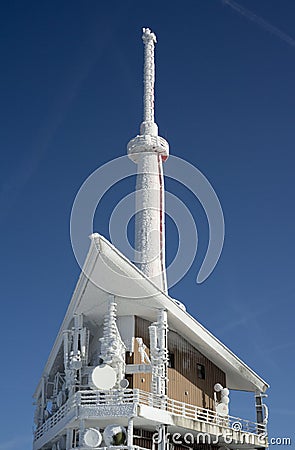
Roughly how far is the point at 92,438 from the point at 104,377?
325 cm

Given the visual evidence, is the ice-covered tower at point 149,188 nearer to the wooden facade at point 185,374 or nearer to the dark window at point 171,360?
the wooden facade at point 185,374

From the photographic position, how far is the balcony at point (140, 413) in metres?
35.9

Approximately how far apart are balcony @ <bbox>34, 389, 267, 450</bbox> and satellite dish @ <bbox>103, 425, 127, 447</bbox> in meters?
0.62

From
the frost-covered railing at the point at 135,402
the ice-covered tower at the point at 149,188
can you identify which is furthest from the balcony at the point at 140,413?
the ice-covered tower at the point at 149,188

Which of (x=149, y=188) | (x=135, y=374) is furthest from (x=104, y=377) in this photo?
(x=149, y=188)

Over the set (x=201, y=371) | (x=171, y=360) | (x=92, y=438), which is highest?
(x=201, y=371)

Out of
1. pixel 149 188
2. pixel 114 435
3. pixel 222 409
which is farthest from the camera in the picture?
pixel 149 188

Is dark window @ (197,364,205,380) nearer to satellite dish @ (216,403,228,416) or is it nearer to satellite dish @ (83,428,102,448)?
satellite dish @ (216,403,228,416)

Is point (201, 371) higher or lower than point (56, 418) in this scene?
higher

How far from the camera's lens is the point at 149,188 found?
5034 centimetres

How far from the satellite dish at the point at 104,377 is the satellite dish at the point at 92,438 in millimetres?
2389

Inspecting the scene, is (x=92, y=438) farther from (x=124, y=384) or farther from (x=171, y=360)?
(x=171, y=360)

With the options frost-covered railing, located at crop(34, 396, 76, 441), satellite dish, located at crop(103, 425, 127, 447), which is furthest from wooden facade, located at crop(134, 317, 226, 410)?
satellite dish, located at crop(103, 425, 127, 447)

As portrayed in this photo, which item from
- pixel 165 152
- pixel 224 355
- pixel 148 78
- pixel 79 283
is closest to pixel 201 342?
pixel 224 355
